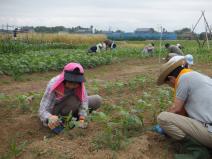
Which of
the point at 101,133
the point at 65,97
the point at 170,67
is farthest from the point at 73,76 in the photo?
the point at 170,67

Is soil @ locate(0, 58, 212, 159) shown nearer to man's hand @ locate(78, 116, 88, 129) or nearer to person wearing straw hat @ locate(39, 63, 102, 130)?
man's hand @ locate(78, 116, 88, 129)

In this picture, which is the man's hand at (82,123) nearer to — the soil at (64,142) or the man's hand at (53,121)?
the soil at (64,142)

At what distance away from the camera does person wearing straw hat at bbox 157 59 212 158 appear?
10.4 feet

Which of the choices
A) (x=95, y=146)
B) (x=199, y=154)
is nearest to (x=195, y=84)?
(x=199, y=154)

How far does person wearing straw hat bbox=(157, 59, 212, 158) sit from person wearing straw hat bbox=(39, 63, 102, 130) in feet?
2.81

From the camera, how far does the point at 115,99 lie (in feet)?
19.1

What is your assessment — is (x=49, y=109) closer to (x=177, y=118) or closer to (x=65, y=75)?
(x=65, y=75)

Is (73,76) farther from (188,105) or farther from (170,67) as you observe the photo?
(188,105)

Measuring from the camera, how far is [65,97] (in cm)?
395

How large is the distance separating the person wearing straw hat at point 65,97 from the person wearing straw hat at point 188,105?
0.86 m

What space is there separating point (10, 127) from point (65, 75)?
1.10 m

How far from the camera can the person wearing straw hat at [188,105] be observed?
3.17 meters

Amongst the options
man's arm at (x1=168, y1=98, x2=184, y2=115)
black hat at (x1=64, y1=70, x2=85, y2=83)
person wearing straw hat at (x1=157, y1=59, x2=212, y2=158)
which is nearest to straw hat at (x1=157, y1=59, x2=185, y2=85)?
person wearing straw hat at (x1=157, y1=59, x2=212, y2=158)

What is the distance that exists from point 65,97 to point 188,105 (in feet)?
4.43
